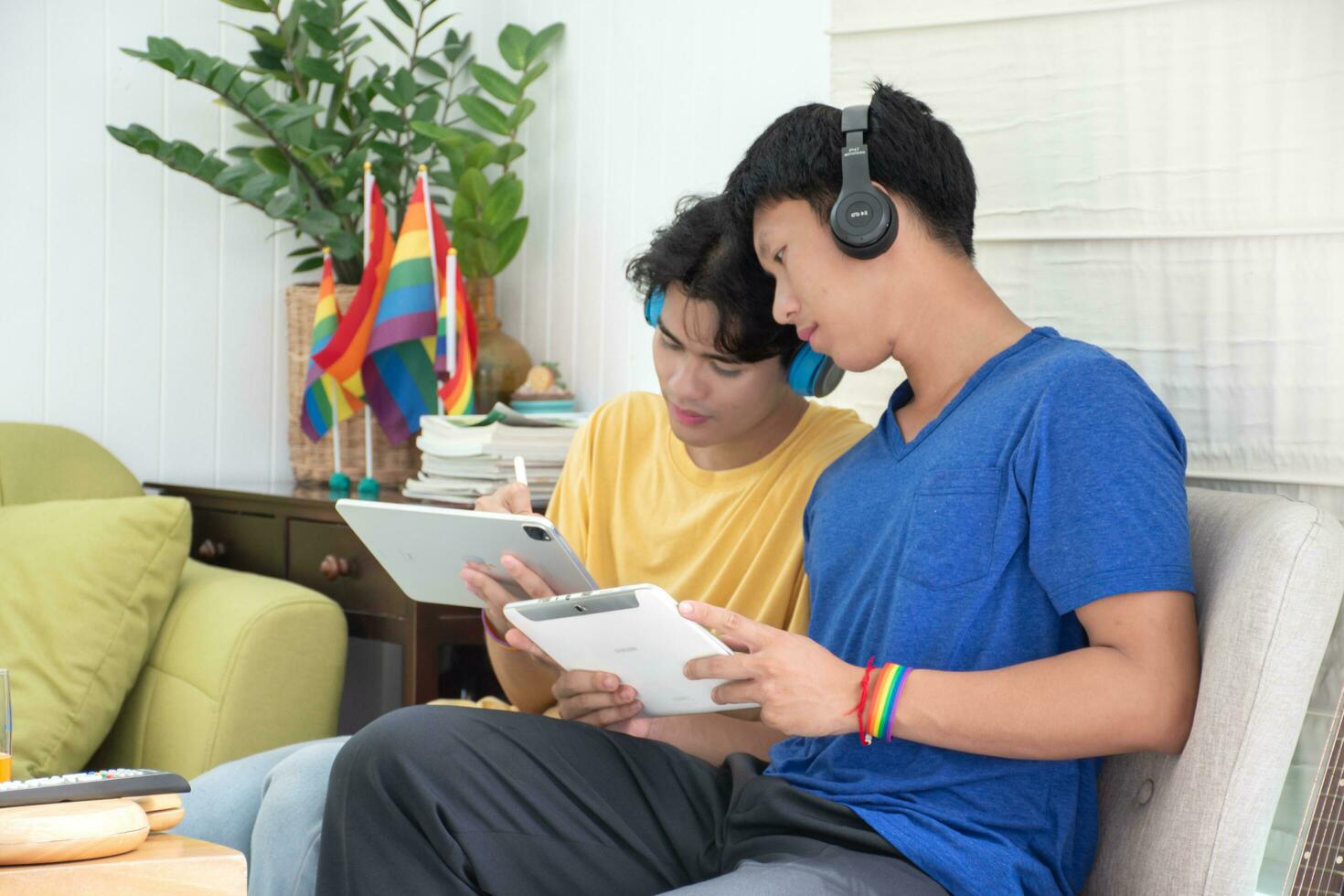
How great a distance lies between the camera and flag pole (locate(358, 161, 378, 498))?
236 cm

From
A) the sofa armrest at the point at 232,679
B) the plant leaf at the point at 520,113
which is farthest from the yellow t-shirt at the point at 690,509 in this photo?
the plant leaf at the point at 520,113

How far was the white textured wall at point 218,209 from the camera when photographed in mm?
2363

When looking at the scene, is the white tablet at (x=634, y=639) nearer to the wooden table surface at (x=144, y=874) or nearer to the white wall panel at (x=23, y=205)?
the wooden table surface at (x=144, y=874)

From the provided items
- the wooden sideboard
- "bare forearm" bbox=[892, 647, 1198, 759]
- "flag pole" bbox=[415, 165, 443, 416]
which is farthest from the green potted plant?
"bare forearm" bbox=[892, 647, 1198, 759]

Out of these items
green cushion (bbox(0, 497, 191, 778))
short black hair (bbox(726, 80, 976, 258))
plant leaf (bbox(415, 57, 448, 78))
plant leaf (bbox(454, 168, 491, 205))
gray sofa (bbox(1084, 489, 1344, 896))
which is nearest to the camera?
gray sofa (bbox(1084, 489, 1344, 896))

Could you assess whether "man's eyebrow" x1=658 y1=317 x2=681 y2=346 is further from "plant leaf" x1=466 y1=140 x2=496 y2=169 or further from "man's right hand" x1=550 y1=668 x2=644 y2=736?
"plant leaf" x1=466 y1=140 x2=496 y2=169

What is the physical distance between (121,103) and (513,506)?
1.44 metres

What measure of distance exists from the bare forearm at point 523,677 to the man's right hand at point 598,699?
0.23 metres

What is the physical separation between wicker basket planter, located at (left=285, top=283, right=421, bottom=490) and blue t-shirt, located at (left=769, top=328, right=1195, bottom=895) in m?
1.49

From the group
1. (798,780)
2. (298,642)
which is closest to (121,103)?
(298,642)

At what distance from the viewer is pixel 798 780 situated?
1240 millimetres

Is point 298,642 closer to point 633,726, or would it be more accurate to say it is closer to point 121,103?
point 633,726

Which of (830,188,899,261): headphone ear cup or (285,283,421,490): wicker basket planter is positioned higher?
(830,188,899,261): headphone ear cup

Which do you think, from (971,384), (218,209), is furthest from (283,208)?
(971,384)
